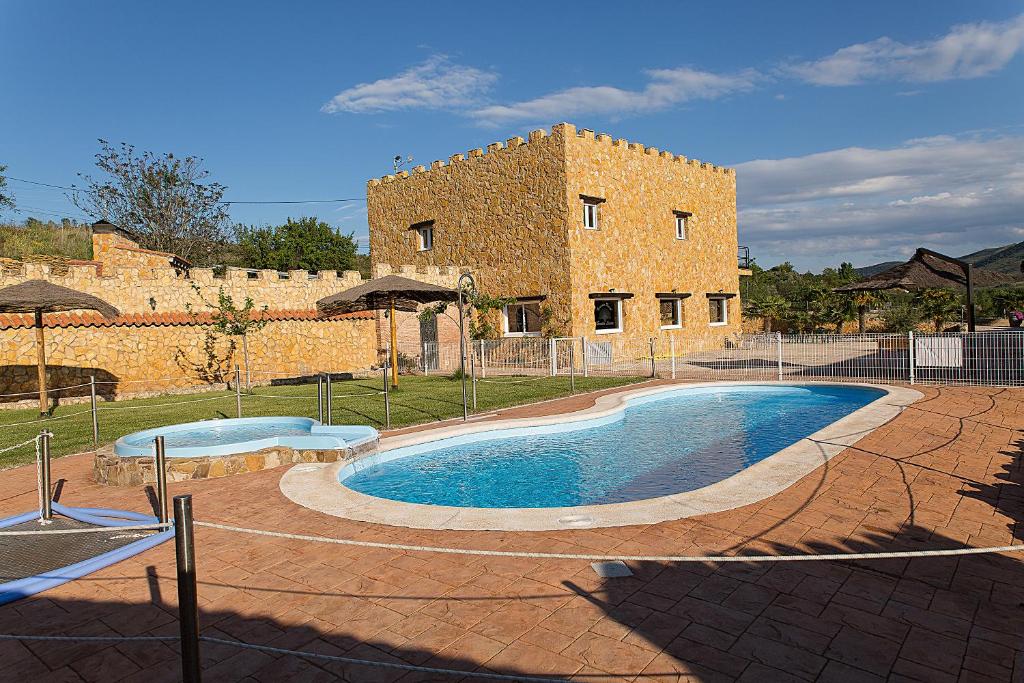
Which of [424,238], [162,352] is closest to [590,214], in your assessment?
[424,238]

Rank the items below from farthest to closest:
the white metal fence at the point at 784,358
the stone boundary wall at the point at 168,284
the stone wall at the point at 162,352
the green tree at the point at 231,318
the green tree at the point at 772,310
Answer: the green tree at the point at 772,310
the green tree at the point at 231,318
the stone boundary wall at the point at 168,284
the stone wall at the point at 162,352
the white metal fence at the point at 784,358

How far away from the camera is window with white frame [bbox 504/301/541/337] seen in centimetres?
2388

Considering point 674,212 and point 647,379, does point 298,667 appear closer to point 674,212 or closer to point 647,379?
point 647,379

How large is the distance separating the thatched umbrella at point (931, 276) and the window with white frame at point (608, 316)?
9148mm

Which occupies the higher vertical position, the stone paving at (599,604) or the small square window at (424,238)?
the small square window at (424,238)

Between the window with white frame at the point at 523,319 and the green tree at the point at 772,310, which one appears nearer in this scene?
the window with white frame at the point at 523,319

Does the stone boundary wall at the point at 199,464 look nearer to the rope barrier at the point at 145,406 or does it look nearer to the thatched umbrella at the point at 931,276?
the rope barrier at the point at 145,406

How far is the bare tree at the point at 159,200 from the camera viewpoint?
115 feet

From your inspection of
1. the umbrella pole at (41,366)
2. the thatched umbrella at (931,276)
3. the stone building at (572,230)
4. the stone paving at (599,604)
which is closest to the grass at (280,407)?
the umbrella pole at (41,366)

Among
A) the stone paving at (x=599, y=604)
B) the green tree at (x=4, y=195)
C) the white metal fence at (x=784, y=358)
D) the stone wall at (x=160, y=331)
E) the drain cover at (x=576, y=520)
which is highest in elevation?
the green tree at (x=4, y=195)

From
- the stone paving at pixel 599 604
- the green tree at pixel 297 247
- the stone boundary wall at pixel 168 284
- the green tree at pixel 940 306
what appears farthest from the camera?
the green tree at pixel 297 247

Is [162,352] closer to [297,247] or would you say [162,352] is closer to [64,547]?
[64,547]

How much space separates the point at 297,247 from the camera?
48.5m

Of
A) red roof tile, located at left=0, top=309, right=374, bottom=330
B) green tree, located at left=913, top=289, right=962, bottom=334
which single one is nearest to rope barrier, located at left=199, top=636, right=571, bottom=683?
red roof tile, located at left=0, top=309, right=374, bottom=330
